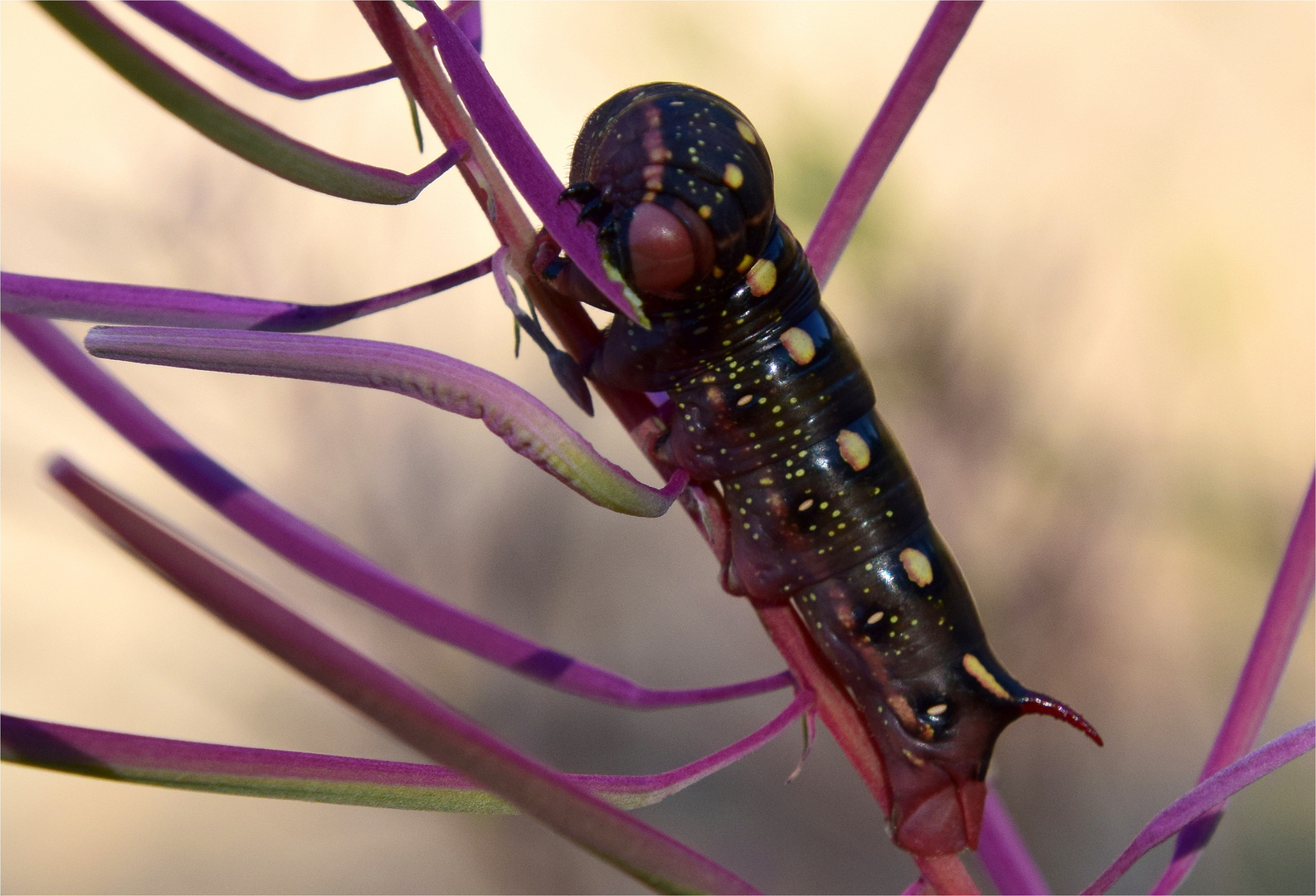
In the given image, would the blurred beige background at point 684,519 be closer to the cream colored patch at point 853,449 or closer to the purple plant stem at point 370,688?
the cream colored patch at point 853,449

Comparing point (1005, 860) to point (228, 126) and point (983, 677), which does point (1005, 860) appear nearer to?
point (983, 677)

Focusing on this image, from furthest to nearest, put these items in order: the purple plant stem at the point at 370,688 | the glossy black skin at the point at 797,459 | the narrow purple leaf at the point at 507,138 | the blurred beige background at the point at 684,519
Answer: the blurred beige background at the point at 684,519 → the glossy black skin at the point at 797,459 → the narrow purple leaf at the point at 507,138 → the purple plant stem at the point at 370,688

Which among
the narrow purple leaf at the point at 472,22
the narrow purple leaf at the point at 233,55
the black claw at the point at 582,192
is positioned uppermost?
the narrow purple leaf at the point at 472,22

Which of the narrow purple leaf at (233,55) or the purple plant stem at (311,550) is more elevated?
the narrow purple leaf at (233,55)

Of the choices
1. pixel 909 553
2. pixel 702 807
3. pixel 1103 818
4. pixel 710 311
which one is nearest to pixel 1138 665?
pixel 1103 818

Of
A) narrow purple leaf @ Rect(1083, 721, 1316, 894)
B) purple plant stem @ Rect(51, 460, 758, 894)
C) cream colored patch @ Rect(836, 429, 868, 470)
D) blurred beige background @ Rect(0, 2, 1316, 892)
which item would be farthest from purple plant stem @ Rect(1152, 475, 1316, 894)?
blurred beige background @ Rect(0, 2, 1316, 892)

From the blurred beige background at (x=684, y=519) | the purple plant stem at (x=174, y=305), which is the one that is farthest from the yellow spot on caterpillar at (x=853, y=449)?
the blurred beige background at (x=684, y=519)

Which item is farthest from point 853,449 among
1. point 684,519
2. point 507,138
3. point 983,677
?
point 684,519
